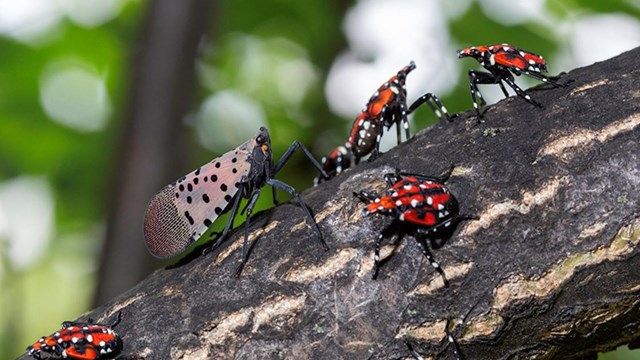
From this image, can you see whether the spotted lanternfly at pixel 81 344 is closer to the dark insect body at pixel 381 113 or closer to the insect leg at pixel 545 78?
the dark insect body at pixel 381 113

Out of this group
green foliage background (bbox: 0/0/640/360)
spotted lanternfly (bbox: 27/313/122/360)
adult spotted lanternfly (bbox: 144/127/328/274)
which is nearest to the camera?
spotted lanternfly (bbox: 27/313/122/360)

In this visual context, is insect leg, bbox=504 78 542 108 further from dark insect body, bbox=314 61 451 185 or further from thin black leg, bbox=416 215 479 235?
dark insect body, bbox=314 61 451 185

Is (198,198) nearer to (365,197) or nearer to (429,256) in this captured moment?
(365,197)

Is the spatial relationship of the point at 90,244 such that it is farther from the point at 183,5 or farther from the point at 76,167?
the point at 183,5

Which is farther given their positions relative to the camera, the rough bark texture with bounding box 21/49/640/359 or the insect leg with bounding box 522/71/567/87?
the insect leg with bounding box 522/71/567/87

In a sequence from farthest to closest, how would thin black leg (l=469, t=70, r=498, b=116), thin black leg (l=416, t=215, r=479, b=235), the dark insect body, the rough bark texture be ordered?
the dark insect body → thin black leg (l=469, t=70, r=498, b=116) → thin black leg (l=416, t=215, r=479, b=235) → the rough bark texture

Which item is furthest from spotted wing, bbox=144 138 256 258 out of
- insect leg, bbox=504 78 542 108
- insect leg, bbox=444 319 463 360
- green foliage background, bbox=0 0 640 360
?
green foliage background, bbox=0 0 640 360

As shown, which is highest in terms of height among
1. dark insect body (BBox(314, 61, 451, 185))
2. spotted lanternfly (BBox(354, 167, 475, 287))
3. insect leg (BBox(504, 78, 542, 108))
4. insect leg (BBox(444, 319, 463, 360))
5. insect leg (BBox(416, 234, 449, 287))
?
dark insect body (BBox(314, 61, 451, 185))
